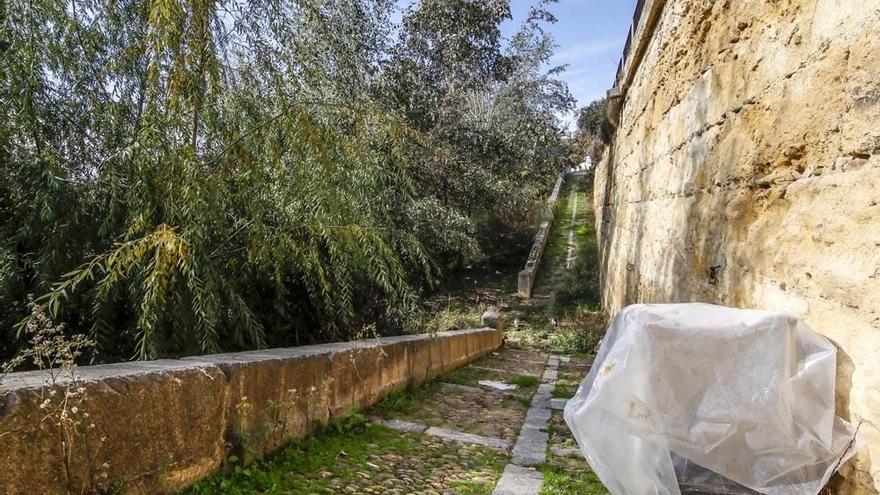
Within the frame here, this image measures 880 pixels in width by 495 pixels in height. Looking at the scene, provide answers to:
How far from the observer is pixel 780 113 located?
8.22ft

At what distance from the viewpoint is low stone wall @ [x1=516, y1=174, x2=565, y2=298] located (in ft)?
43.3

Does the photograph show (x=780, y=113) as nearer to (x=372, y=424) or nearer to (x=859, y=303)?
(x=859, y=303)

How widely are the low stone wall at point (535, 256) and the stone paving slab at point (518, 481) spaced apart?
10393 mm

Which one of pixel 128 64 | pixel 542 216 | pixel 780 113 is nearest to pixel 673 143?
pixel 780 113

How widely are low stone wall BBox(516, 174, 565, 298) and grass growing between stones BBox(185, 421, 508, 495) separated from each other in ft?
33.3

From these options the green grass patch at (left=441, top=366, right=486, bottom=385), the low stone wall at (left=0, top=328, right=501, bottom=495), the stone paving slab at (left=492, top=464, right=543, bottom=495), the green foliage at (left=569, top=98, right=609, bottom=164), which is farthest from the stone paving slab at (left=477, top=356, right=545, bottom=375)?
the green foliage at (left=569, top=98, right=609, bottom=164)

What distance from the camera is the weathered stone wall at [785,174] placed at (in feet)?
5.66

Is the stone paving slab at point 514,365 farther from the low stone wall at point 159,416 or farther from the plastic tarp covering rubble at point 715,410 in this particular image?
the plastic tarp covering rubble at point 715,410

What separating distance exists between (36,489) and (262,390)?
3.29 feet

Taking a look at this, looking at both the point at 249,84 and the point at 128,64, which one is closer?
the point at 128,64

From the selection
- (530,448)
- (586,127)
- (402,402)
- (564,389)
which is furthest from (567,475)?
(586,127)

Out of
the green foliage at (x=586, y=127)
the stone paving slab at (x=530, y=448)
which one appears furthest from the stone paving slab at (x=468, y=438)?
the green foliage at (x=586, y=127)

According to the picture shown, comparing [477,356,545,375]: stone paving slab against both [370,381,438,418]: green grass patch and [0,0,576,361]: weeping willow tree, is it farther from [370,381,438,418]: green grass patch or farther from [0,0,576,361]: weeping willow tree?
[0,0,576,361]: weeping willow tree

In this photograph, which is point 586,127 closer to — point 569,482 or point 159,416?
point 569,482
